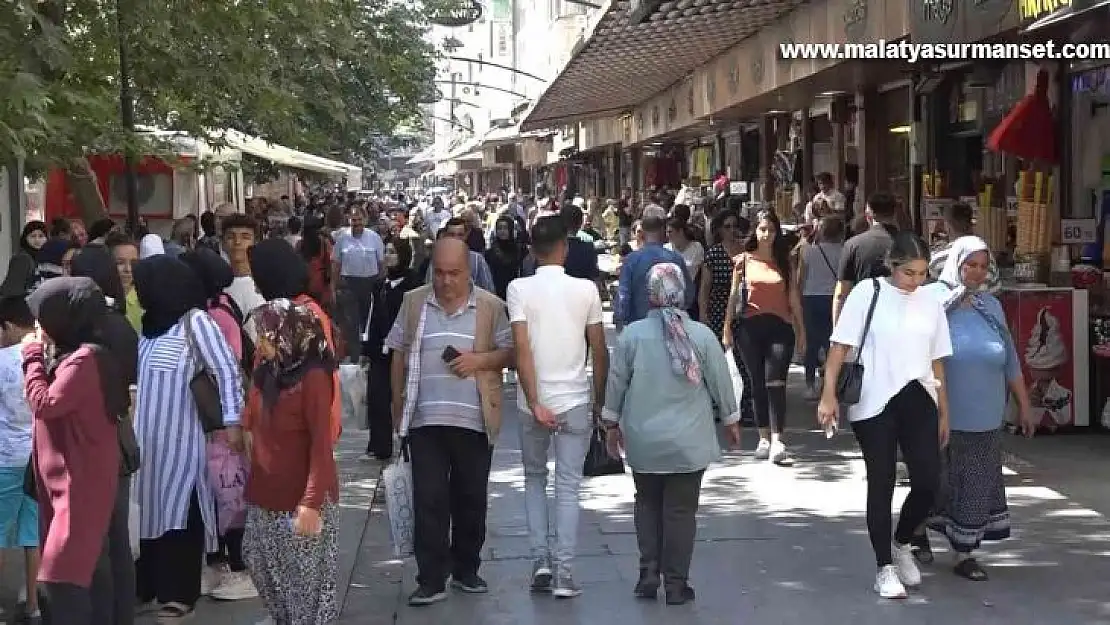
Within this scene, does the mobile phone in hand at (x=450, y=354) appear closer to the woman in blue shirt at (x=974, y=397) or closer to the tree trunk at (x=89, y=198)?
the woman in blue shirt at (x=974, y=397)

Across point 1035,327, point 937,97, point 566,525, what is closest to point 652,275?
point 566,525

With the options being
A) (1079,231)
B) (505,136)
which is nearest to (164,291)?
(1079,231)

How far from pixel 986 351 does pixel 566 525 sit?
6.70ft

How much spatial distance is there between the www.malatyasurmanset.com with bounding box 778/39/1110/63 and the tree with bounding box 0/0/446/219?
15.0 ft

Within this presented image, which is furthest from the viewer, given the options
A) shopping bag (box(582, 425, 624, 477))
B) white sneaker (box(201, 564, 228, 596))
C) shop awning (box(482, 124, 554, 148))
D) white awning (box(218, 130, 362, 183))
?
shop awning (box(482, 124, 554, 148))

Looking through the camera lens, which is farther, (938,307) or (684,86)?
(684,86)

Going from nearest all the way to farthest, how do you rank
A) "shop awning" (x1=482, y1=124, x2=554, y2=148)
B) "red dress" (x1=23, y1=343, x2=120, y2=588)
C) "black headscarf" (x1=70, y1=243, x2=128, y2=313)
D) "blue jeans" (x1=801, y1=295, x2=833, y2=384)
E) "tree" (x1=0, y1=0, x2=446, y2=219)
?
"red dress" (x1=23, y1=343, x2=120, y2=588), "black headscarf" (x1=70, y1=243, x2=128, y2=313), "tree" (x1=0, y1=0, x2=446, y2=219), "blue jeans" (x1=801, y1=295, x2=833, y2=384), "shop awning" (x1=482, y1=124, x2=554, y2=148)

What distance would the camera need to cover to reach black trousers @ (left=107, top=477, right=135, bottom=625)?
19.2ft

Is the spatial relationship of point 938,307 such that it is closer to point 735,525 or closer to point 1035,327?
point 735,525

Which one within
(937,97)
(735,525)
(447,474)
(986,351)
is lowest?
(735,525)

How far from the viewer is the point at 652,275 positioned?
702 centimetres

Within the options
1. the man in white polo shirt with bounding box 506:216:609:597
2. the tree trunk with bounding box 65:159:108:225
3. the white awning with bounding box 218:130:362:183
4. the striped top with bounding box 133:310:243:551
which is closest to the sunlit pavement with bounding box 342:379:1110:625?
the man in white polo shirt with bounding box 506:216:609:597

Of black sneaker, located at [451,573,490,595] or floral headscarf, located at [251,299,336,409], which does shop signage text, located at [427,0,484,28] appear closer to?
black sneaker, located at [451,573,490,595]

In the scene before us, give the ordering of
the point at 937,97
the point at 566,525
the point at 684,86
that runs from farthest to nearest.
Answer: the point at 684,86, the point at 937,97, the point at 566,525
